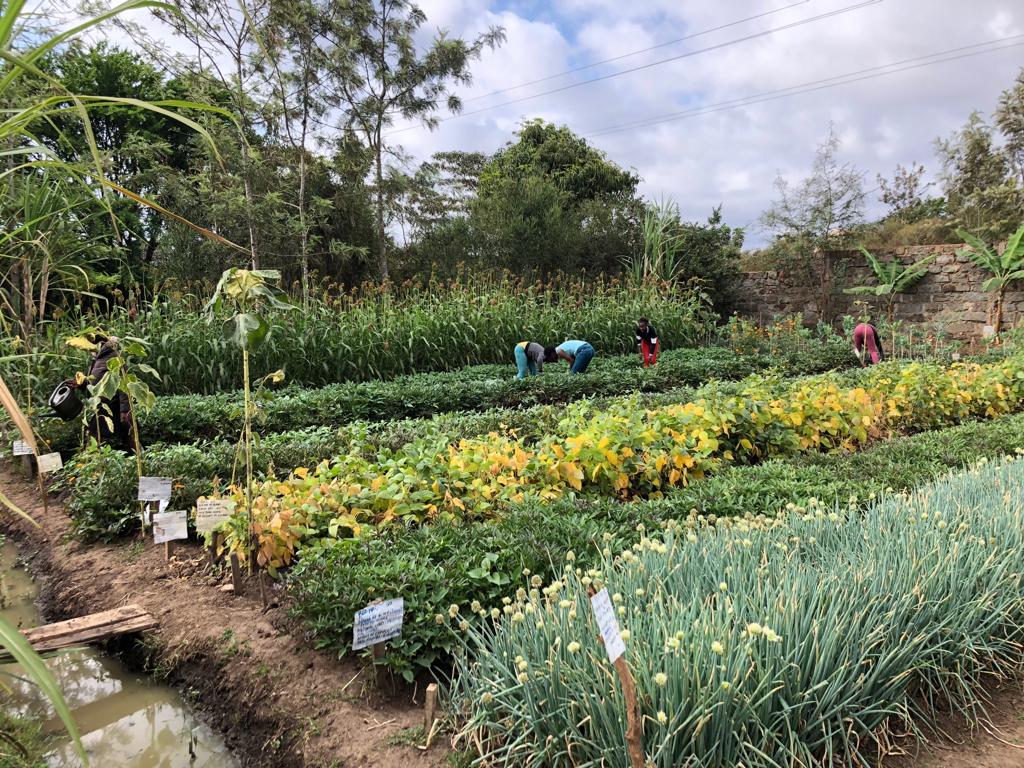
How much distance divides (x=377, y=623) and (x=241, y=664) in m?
0.84

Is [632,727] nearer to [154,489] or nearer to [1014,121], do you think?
[154,489]

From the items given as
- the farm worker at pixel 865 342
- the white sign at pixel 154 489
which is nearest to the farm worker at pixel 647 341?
the farm worker at pixel 865 342

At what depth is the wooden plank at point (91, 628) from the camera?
2496mm

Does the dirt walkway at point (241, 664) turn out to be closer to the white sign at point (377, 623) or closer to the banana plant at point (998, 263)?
the white sign at point (377, 623)

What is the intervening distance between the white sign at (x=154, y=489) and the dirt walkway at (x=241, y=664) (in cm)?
35

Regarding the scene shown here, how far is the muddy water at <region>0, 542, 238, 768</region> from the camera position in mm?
2346

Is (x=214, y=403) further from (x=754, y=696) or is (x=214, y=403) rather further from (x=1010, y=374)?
(x=1010, y=374)

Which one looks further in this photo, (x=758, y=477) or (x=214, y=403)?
(x=214, y=403)

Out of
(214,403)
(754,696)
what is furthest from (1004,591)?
(214,403)

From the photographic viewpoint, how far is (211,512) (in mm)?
3055

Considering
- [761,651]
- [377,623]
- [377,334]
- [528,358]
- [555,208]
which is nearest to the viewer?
[761,651]

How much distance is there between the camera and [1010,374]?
6.98m

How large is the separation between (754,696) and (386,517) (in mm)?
1979

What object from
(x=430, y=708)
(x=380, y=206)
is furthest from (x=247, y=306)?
(x=380, y=206)
